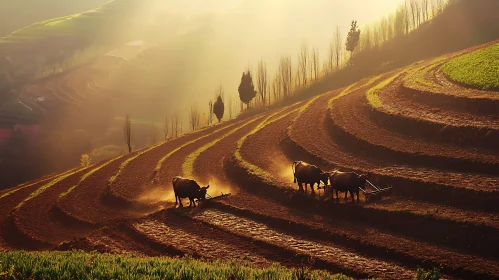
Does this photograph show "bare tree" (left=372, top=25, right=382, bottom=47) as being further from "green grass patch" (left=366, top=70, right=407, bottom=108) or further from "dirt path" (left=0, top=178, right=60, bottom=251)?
"dirt path" (left=0, top=178, right=60, bottom=251)

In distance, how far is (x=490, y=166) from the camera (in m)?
36.4

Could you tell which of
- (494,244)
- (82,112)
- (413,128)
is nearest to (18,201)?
(413,128)

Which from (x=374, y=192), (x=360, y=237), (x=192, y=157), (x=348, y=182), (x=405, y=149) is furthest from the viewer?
(x=192, y=157)

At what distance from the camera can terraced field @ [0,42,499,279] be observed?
29609mm

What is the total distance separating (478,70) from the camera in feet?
191

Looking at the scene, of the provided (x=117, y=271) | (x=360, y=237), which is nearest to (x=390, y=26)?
(x=360, y=237)

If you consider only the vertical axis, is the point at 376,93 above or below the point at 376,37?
below

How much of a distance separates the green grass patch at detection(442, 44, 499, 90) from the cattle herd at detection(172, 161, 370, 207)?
25.4 metres

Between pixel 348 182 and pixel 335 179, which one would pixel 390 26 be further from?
pixel 348 182

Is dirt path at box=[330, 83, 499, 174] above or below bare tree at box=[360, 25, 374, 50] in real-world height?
below

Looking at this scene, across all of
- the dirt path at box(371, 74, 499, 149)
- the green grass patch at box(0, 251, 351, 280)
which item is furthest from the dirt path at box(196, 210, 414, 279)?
the dirt path at box(371, 74, 499, 149)

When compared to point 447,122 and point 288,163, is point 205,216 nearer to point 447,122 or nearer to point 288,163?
point 288,163

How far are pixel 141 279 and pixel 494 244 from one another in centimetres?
2044

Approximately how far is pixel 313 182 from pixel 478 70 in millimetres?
32663
